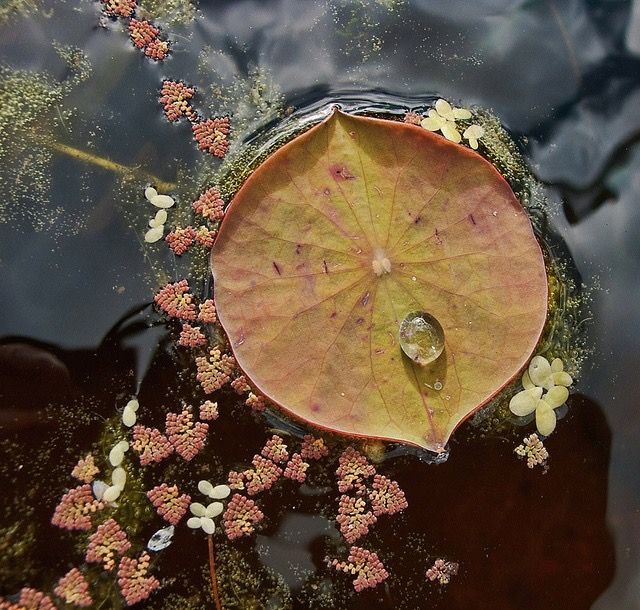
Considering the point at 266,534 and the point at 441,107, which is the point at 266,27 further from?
the point at 266,534

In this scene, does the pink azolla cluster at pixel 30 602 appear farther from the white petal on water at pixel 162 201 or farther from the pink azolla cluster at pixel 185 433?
the white petal on water at pixel 162 201

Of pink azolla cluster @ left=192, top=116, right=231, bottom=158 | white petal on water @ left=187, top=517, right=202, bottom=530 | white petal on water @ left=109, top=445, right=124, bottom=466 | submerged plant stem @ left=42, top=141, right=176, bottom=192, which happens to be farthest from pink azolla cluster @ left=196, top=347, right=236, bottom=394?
pink azolla cluster @ left=192, top=116, right=231, bottom=158

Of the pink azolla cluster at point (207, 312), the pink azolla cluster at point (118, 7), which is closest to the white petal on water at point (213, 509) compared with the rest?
the pink azolla cluster at point (207, 312)

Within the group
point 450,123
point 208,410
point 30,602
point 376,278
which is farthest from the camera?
point 450,123

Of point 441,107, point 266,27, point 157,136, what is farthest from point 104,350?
point 441,107

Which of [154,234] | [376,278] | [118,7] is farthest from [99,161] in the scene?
[376,278]

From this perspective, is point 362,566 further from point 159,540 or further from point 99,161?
point 99,161
